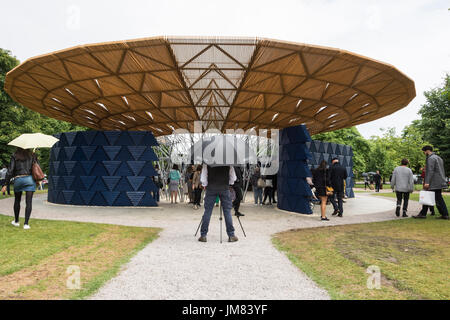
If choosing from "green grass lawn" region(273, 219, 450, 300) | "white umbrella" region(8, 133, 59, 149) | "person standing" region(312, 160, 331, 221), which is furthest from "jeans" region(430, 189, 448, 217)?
"white umbrella" region(8, 133, 59, 149)

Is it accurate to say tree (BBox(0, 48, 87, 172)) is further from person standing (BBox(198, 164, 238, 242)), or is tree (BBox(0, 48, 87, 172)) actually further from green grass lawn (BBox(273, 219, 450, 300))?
green grass lawn (BBox(273, 219, 450, 300))

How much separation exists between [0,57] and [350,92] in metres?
35.7

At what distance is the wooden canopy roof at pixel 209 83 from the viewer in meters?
8.72

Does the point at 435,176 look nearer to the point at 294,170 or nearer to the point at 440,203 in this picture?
the point at 440,203

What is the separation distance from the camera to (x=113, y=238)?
23.5 feet

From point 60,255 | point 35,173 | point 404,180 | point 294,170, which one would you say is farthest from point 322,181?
point 35,173

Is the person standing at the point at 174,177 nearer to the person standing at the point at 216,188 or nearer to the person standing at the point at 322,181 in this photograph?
the person standing at the point at 322,181

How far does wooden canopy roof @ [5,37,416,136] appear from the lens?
8719 millimetres

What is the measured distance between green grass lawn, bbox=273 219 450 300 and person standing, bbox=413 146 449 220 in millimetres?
1485

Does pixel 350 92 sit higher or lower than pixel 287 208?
higher

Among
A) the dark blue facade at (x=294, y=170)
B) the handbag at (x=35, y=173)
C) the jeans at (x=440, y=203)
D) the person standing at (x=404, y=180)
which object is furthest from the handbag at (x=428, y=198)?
the handbag at (x=35, y=173)

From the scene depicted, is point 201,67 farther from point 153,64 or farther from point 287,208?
point 287,208

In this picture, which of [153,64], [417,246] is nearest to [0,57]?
[153,64]

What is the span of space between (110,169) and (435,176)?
14.2m
